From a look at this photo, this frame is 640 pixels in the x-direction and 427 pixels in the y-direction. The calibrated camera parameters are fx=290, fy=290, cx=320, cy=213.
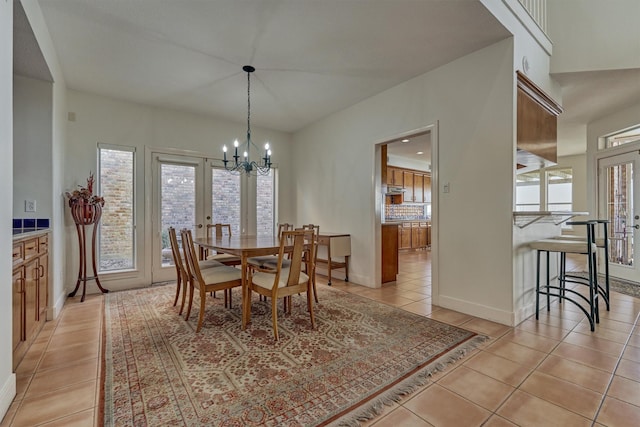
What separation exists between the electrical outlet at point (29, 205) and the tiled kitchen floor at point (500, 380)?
44.6 inches

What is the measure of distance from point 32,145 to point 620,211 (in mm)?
7915

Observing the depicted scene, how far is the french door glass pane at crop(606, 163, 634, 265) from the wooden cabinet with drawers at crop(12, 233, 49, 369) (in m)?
7.34

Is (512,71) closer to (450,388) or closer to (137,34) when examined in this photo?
(450,388)

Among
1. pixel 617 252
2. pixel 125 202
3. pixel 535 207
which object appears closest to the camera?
pixel 125 202

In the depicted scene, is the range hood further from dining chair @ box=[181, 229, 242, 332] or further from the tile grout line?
dining chair @ box=[181, 229, 242, 332]

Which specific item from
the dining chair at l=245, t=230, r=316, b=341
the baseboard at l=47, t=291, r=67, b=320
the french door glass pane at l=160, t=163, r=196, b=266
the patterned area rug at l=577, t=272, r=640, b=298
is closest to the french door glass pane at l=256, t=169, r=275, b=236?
the french door glass pane at l=160, t=163, r=196, b=266

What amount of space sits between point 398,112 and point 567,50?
2028 mm

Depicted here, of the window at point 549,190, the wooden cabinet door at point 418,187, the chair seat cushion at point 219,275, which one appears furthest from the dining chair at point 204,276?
the window at point 549,190

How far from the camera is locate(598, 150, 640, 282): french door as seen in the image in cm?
439

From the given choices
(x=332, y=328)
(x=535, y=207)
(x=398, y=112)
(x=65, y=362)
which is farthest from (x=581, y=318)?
(x=535, y=207)

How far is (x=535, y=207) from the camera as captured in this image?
27.8 feet

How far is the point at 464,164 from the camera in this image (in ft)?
10.0

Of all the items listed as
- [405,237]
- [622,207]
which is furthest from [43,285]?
[622,207]

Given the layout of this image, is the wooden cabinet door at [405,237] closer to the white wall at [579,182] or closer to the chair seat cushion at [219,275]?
the white wall at [579,182]
